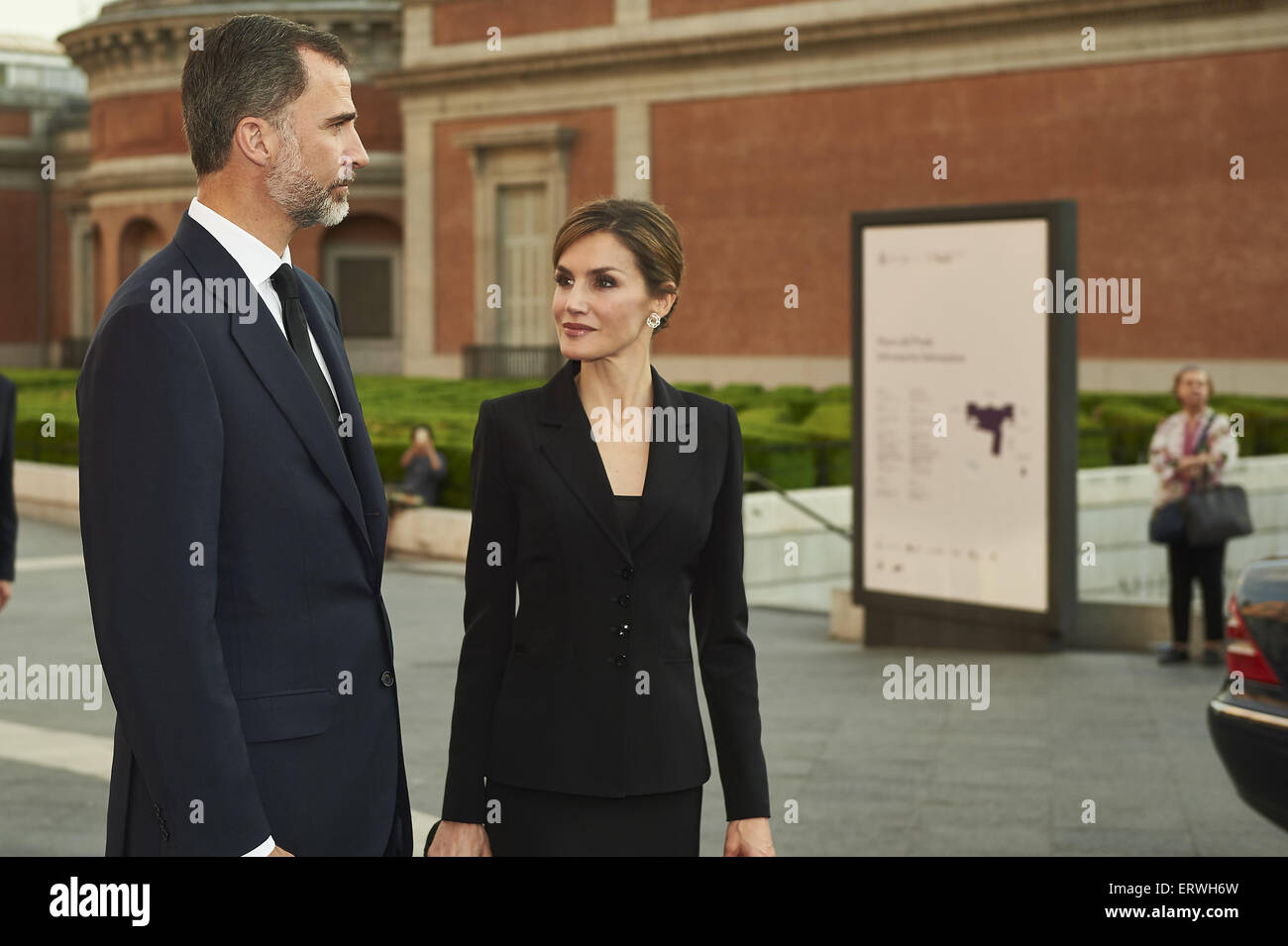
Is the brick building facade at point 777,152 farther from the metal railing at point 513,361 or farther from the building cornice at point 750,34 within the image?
the metal railing at point 513,361

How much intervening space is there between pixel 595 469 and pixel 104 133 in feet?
147

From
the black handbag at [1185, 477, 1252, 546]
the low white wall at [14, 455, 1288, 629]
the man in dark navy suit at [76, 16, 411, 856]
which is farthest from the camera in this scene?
the low white wall at [14, 455, 1288, 629]

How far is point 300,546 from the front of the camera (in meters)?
2.70

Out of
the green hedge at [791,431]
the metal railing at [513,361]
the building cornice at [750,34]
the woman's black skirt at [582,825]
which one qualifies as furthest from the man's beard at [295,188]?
the metal railing at [513,361]

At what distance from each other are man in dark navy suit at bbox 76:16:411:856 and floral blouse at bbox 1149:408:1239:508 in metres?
8.50

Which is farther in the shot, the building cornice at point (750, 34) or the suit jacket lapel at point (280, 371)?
the building cornice at point (750, 34)

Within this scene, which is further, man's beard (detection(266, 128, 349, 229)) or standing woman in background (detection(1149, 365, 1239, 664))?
standing woman in background (detection(1149, 365, 1239, 664))

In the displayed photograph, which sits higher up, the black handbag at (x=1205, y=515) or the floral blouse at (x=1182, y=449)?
the floral blouse at (x=1182, y=449)

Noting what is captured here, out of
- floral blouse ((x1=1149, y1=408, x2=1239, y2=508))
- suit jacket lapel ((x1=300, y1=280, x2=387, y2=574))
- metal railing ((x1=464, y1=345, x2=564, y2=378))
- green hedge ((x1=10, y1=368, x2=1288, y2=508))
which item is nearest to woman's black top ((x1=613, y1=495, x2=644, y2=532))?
suit jacket lapel ((x1=300, y1=280, x2=387, y2=574))

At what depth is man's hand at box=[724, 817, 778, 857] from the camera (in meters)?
3.25

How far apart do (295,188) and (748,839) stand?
150cm

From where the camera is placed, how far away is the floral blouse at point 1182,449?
10508 mm

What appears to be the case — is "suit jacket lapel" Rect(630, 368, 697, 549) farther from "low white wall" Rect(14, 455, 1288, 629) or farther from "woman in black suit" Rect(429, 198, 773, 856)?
"low white wall" Rect(14, 455, 1288, 629)

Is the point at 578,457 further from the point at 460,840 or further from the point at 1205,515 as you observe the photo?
the point at 1205,515
